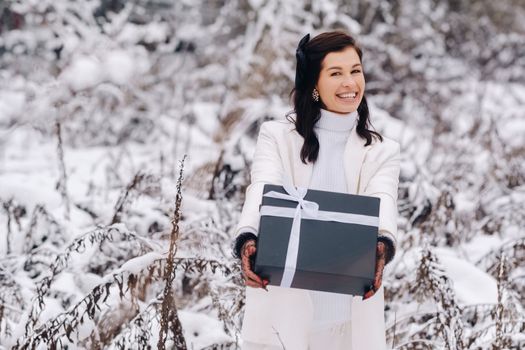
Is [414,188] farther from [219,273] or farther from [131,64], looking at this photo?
[131,64]

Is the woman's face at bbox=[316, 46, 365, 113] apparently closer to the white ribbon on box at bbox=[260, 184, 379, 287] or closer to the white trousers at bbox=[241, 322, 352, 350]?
the white ribbon on box at bbox=[260, 184, 379, 287]

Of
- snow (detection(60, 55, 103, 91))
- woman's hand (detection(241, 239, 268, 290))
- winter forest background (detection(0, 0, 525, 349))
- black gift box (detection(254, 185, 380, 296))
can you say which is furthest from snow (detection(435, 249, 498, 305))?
snow (detection(60, 55, 103, 91))

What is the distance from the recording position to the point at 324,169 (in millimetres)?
2156

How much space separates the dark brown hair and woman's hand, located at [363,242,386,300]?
373 mm

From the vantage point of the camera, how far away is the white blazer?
2.01 m

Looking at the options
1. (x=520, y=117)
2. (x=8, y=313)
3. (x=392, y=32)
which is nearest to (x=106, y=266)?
(x=8, y=313)

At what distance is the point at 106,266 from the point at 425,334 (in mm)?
1460

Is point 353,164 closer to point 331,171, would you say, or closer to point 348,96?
point 331,171

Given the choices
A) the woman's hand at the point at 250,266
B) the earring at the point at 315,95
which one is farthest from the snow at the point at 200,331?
the earring at the point at 315,95

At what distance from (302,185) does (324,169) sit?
0.09 m

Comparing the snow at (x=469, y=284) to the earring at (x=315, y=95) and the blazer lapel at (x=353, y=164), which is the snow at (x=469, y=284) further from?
the earring at (x=315, y=95)

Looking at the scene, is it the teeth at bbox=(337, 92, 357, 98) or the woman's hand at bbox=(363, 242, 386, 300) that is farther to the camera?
the teeth at bbox=(337, 92, 357, 98)

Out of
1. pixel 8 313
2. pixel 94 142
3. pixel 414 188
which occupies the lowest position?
pixel 8 313

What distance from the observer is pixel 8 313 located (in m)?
2.92
